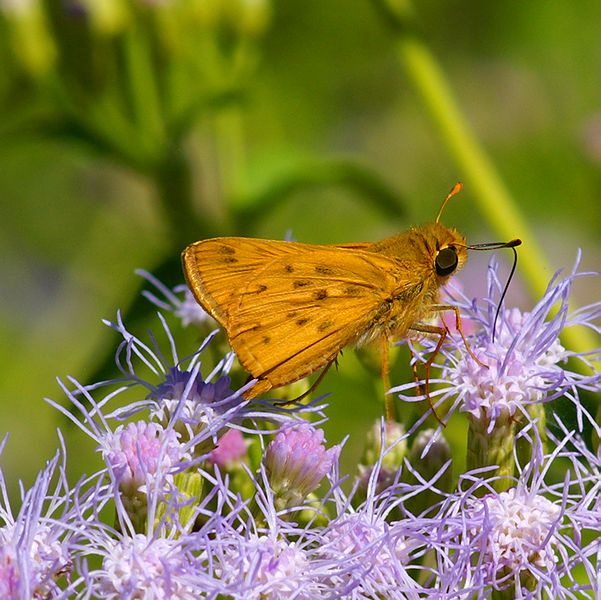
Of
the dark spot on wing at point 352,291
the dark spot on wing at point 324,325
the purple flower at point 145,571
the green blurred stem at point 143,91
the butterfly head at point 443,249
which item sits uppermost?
the green blurred stem at point 143,91

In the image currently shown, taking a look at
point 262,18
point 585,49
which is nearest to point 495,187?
point 262,18

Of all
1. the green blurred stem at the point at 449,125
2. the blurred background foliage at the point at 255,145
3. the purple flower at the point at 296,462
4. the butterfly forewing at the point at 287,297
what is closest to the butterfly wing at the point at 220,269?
the butterfly forewing at the point at 287,297

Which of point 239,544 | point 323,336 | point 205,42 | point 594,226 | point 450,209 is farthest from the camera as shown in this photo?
point 450,209

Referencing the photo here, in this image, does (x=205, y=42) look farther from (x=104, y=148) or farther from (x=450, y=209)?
(x=450, y=209)

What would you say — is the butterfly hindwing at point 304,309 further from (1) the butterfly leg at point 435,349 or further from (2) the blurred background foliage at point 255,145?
(2) the blurred background foliage at point 255,145

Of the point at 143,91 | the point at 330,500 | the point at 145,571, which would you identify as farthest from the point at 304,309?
the point at 143,91

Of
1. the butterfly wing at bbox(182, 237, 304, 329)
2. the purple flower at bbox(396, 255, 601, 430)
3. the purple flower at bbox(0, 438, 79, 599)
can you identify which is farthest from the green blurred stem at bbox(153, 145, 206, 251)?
the purple flower at bbox(0, 438, 79, 599)
